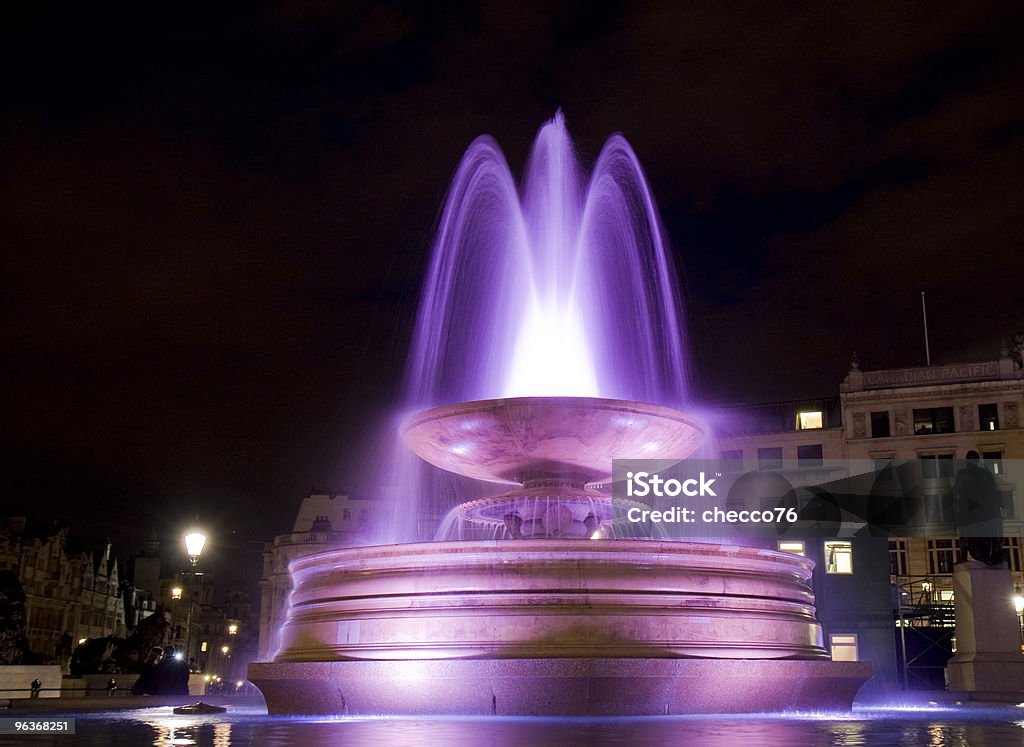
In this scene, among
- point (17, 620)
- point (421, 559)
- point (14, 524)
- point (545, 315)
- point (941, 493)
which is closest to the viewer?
point (421, 559)

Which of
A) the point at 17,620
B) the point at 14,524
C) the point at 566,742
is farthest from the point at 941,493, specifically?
the point at 14,524

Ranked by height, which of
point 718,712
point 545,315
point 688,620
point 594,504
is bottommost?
point 718,712

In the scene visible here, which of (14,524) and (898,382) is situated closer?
(898,382)

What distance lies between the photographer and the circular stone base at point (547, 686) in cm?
1174

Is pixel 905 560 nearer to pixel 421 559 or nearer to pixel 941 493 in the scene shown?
pixel 941 493

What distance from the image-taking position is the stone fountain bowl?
16641 millimetres

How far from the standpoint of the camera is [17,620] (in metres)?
25.0

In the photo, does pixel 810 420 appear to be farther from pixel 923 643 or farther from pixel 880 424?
pixel 923 643

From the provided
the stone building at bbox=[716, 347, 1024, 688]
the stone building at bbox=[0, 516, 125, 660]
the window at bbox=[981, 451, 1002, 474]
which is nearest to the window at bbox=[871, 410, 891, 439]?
the stone building at bbox=[716, 347, 1024, 688]

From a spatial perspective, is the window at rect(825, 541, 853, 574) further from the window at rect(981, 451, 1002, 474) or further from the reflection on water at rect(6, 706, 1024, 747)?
the reflection on water at rect(6, 706, 1024, 747)

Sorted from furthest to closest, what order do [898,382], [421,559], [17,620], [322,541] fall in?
[322,541] < [898,382] < [17,620] < [421,559]

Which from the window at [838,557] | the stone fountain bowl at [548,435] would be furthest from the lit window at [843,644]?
the stone fountain bowl at [548,435]

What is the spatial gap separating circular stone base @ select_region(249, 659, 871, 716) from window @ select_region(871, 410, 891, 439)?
4768 cm

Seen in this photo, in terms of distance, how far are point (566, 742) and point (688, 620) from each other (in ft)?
17.5
